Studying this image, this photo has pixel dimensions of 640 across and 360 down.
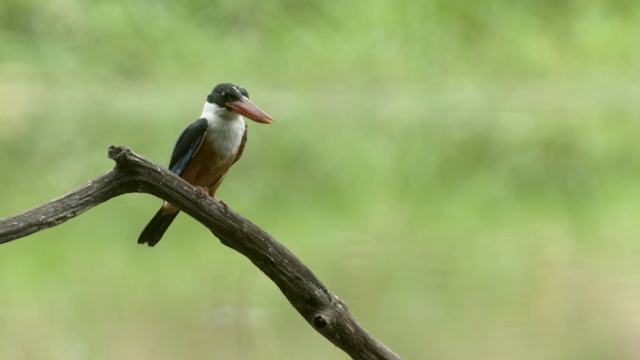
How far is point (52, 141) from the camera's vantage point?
9.36 metres

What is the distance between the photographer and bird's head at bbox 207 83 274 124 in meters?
2.34

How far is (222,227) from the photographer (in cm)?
208

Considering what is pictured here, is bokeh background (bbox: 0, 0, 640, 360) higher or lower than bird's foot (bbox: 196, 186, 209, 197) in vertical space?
higher

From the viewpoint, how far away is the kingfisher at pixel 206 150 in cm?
245

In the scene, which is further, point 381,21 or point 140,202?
point 381,21

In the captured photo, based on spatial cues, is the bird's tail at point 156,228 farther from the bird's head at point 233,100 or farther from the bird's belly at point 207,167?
the bird's head at point 233,100

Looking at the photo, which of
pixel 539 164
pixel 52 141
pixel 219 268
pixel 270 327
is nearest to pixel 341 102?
pixel 52 141

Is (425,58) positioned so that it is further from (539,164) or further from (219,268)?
(219,268)

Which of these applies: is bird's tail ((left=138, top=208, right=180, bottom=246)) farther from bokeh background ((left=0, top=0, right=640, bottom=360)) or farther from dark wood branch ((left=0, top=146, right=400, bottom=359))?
bokeh background ((left=0, top=0, right=640, bottom=360))

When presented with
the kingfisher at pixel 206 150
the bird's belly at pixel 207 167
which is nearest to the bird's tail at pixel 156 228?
the kingfisher at pixel 206 150

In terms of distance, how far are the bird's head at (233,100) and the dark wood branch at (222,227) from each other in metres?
0.23

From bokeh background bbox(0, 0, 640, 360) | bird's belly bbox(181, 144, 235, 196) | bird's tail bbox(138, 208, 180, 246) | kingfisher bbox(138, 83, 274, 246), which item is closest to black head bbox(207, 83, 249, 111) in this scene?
kingfisher bbox(138, 83, 274, 246)

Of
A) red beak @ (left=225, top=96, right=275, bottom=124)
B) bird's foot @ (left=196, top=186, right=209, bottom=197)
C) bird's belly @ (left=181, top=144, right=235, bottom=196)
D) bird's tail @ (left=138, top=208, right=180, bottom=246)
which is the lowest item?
bird's tail @ (left=138, top=208, right=180, bottom=246)

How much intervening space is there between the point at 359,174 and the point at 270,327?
3.41 meters
